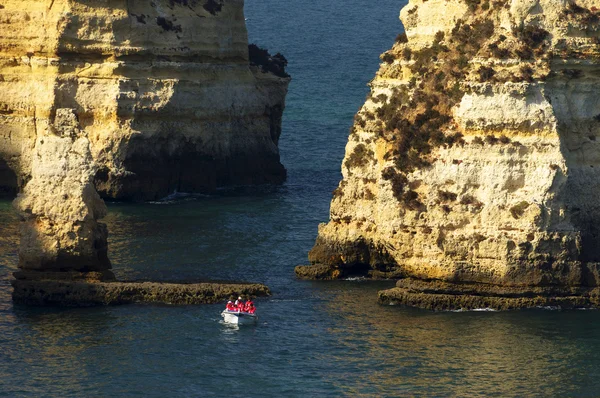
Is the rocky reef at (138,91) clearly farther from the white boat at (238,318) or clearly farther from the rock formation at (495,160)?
the white boat at (238,318)

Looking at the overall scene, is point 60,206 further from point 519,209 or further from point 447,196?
point 519,209

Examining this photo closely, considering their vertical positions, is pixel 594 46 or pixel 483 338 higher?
pixel 594 46

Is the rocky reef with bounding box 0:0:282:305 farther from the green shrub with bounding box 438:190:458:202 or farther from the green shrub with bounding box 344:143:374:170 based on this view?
the green shrub with bounding box 438:190:458:202

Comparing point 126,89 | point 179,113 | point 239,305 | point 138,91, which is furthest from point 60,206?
point 179,113

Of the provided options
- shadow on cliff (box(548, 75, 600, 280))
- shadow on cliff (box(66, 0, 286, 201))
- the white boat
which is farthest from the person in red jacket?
shadow on cliff (box(66, 0, 286, 201))

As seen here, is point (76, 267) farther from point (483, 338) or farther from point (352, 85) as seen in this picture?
point (352, 85)

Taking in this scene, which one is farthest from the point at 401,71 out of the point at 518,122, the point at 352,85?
the point at 352,85
